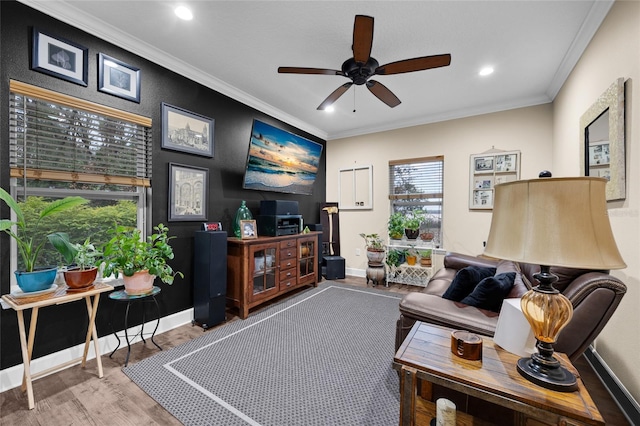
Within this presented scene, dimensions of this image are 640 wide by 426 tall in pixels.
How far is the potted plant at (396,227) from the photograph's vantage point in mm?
4273

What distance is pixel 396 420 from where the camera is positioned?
147 cm

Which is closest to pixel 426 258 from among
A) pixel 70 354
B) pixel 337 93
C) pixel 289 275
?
pixel 289 275

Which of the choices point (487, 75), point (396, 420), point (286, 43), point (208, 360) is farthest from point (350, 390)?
point (487, 75)

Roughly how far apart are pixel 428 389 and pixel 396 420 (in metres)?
0.25

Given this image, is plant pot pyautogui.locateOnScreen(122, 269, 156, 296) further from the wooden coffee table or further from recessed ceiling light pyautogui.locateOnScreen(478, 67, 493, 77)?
recessed ceiling light pyautogui.locateOnScreen(478, 67, 493, 77)

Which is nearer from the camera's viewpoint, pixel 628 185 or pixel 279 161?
pixel 628 185

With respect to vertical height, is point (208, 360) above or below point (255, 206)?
below

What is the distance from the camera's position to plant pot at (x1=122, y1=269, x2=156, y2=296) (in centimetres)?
210

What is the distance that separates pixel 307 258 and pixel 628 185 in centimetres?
325

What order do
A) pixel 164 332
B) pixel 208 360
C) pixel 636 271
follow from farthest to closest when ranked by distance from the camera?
pixel 164 332 < pixel 208 360 < pixel 636 271

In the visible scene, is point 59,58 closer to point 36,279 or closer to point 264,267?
point 36,279

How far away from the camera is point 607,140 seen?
191cm

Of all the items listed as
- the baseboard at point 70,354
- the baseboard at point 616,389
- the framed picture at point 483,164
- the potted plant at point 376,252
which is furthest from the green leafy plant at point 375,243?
the baseboard at point 70,354

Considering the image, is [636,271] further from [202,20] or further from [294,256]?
[202,20]
